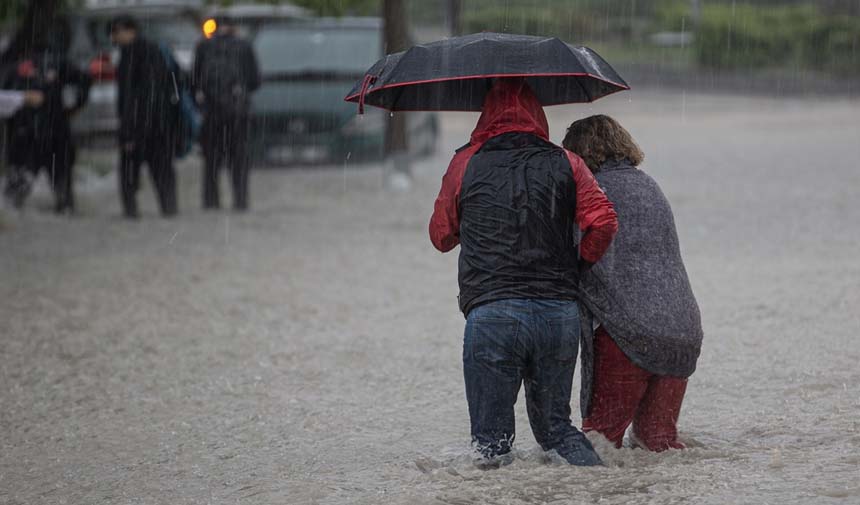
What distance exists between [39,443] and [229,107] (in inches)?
296

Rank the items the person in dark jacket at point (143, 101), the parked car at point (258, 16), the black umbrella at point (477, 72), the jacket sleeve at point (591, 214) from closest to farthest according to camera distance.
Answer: the jacket sleeve at point (591, 214)
the black umbrella at point (477, 72)
the person in dark jacket at point (143, 101)
the parked car at point (258, 16)

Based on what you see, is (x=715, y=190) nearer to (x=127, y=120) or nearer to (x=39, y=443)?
(x=127, y=120)

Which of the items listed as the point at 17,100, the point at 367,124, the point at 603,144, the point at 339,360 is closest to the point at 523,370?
the point at 603,144

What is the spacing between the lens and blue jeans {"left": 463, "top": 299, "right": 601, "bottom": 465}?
15.5 ft

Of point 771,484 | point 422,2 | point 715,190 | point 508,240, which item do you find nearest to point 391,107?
point 508,240

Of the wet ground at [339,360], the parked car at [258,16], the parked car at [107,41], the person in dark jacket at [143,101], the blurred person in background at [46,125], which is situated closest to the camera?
the wet ground at [339,360]

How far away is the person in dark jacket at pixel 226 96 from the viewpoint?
13172 millimetres

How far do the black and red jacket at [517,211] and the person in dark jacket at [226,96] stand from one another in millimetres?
8596

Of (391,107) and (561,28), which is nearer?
(391,107)

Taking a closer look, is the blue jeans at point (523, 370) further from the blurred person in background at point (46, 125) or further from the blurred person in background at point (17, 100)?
the blurred person in background at point (46, 125)

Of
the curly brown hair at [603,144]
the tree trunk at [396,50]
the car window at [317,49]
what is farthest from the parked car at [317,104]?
the curly brown hair at [603,144]

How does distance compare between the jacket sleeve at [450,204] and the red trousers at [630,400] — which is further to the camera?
the red trousers at [630,400]

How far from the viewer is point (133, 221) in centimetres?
1305

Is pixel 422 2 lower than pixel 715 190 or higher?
higher
